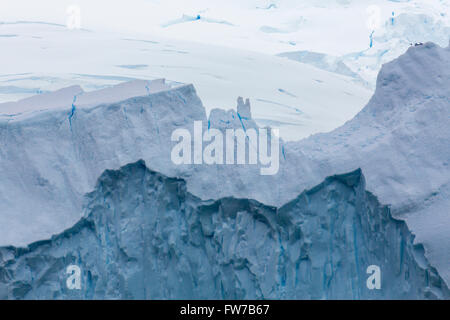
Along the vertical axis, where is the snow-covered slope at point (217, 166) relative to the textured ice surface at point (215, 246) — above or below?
above

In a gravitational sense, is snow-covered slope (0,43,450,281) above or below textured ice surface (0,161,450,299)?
above

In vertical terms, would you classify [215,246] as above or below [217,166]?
below

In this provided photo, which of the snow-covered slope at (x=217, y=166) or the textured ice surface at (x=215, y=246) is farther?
the textured ice surface at (x=215, y=246)
